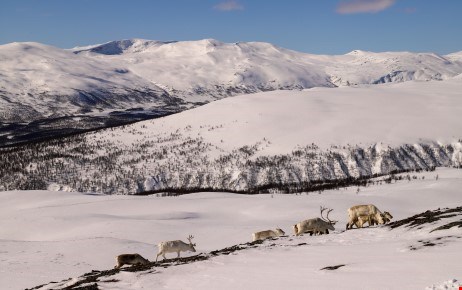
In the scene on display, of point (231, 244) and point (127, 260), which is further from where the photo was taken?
point (231, 244)

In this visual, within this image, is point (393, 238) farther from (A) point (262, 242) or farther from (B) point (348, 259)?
(A) point (262, 242)

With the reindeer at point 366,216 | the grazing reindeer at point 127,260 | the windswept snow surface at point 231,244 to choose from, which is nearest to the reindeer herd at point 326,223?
the reindeer at point 366,216

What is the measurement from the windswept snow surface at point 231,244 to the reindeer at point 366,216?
8.40ft

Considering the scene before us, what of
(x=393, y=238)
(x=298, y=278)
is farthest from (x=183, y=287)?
(x=393, y=238)

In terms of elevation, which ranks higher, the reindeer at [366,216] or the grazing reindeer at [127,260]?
the reindeer at [366,216]

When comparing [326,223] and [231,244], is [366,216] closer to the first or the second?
[326,223]

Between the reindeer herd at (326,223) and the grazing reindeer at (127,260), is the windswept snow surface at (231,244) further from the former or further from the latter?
the grazing reindeer at (127,260)

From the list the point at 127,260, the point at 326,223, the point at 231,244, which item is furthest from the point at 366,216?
the point at 231,244

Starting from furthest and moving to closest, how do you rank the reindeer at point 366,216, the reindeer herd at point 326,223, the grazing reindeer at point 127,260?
the reindeer at point 366,216 < the reindeer herd at point 326,223 < the grazing reindeer at point 127,260

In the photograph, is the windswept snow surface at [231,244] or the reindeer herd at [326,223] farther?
the reindeer herd at [326,223]

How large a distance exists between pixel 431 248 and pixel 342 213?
163ft

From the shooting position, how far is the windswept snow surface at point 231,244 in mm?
15438

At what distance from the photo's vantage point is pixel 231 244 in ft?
152

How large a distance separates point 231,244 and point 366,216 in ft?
59.9
